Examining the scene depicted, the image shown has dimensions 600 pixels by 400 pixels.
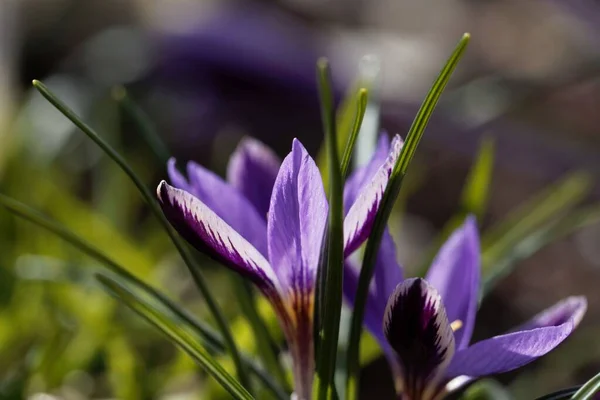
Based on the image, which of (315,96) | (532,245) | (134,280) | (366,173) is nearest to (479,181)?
(532,245)

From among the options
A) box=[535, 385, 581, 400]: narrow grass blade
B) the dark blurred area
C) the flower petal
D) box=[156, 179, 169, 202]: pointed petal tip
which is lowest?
box=[535, 385, 581, 400]: narrow grass blade

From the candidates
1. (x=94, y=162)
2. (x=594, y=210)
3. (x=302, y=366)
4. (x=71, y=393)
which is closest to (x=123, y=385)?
(x=71, y=393)

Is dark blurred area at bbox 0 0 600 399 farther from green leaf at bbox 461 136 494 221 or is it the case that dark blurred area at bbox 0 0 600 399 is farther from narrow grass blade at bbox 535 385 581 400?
narrow grass blade at bbox 535 385 581 400

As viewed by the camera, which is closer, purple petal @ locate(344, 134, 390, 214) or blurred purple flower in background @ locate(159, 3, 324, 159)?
purple petal @ locate(344, 134, 390, 214)

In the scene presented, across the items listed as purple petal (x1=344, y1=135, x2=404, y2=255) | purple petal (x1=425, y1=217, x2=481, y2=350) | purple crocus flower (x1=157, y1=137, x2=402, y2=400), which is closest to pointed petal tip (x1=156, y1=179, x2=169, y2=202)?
purple crocus flower (x1=157, y1=137, x2=402, y2=400)

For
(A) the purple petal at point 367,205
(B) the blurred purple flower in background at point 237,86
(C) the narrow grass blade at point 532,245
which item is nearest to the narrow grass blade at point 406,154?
(A) the purple petal at point 367,205

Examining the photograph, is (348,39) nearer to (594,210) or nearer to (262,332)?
(594,210)

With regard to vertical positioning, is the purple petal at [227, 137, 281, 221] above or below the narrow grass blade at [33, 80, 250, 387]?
above
